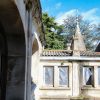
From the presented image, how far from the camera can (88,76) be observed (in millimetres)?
24234

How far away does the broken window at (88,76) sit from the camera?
24.1 metres

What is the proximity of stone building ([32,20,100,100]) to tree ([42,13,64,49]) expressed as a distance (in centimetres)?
1429

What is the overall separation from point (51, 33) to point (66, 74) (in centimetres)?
1626

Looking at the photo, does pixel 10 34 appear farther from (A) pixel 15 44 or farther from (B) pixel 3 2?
(B) pixel 3 2

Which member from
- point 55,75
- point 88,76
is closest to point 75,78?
point 88,76

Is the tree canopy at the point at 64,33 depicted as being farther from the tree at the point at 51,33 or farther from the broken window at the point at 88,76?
the broken window at the point at 88,76

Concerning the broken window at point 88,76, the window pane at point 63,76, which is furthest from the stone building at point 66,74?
the broken window at point 88,76

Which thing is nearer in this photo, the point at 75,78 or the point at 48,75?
the point at 75,78

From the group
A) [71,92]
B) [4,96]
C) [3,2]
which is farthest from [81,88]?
[3,2]

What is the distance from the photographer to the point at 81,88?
2345 centimetres

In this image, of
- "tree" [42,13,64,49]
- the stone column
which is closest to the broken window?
the stone column

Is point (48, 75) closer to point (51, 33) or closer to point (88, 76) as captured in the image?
point (88, 76)

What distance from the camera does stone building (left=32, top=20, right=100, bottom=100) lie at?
76.7 feet

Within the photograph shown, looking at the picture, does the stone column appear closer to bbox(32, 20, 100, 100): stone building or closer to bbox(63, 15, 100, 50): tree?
bbox(32, 20, 100, 100): stone building
